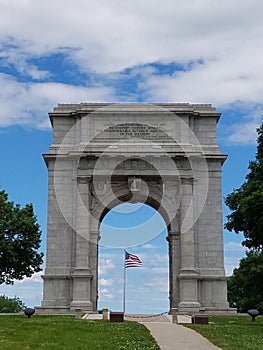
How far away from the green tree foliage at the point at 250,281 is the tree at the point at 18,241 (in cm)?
2587

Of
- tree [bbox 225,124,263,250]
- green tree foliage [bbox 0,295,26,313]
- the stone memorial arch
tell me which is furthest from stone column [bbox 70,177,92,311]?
green tree foliage [bbox 0,295,26,313]

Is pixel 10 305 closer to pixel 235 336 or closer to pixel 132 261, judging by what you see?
pixel 132 261

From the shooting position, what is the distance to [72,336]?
22609 mm

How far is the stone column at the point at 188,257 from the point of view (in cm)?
4134

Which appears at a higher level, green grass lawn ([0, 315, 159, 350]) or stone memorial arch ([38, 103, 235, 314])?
stone memorial arch ([38, 103, 235, 314])

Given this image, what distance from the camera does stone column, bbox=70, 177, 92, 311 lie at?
41525 millimetres

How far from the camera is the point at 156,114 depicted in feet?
148

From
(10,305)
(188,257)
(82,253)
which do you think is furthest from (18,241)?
(10,305)

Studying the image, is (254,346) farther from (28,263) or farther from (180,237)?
(28,263)

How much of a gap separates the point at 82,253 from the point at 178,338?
809 inches

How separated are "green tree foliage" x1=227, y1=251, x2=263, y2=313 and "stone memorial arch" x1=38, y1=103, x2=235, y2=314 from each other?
1975cm

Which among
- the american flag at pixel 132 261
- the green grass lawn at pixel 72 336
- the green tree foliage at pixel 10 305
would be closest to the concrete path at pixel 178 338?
the green grass lawn at pixel 72 336

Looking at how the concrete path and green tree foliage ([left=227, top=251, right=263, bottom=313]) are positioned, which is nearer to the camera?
the concrete path

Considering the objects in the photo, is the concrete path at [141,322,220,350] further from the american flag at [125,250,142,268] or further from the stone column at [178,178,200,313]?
the stone column at [178,178,200,313]
